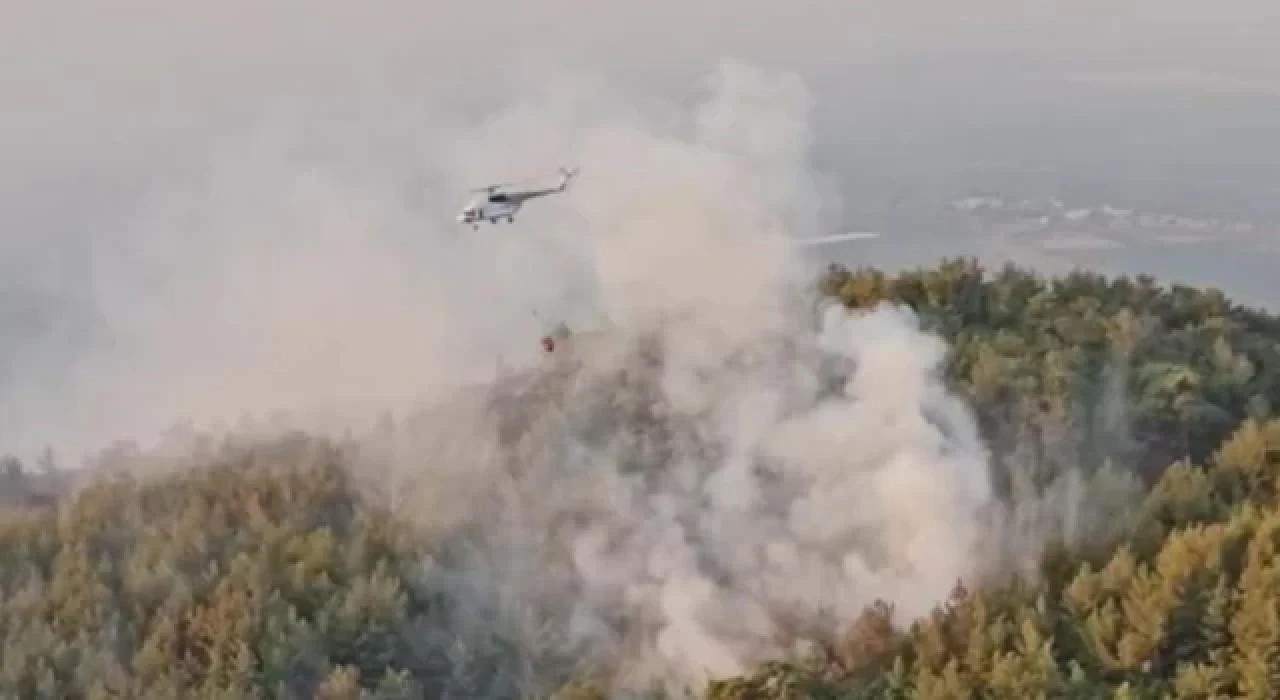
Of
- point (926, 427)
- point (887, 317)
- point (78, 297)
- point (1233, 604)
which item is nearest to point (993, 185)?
point (78, 297)

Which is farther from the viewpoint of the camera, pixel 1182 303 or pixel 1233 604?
pixel 1182 303

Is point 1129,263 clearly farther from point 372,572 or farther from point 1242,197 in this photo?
point 372,572

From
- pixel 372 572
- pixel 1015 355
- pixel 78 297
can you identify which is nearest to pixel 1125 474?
pixel 1015 355

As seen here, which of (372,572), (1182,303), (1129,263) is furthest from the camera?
(1129,263)

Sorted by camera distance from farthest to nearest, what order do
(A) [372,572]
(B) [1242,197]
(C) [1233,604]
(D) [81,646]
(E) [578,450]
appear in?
(B) [1242,197] < (E) [578,450] < (A) [372,572] < (D) [81,646] < (C) [1233,604]

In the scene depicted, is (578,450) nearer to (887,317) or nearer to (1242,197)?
(887,317)

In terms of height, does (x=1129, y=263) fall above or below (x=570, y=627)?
above

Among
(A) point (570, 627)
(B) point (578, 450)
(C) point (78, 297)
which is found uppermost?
(C) point (78, 297)
